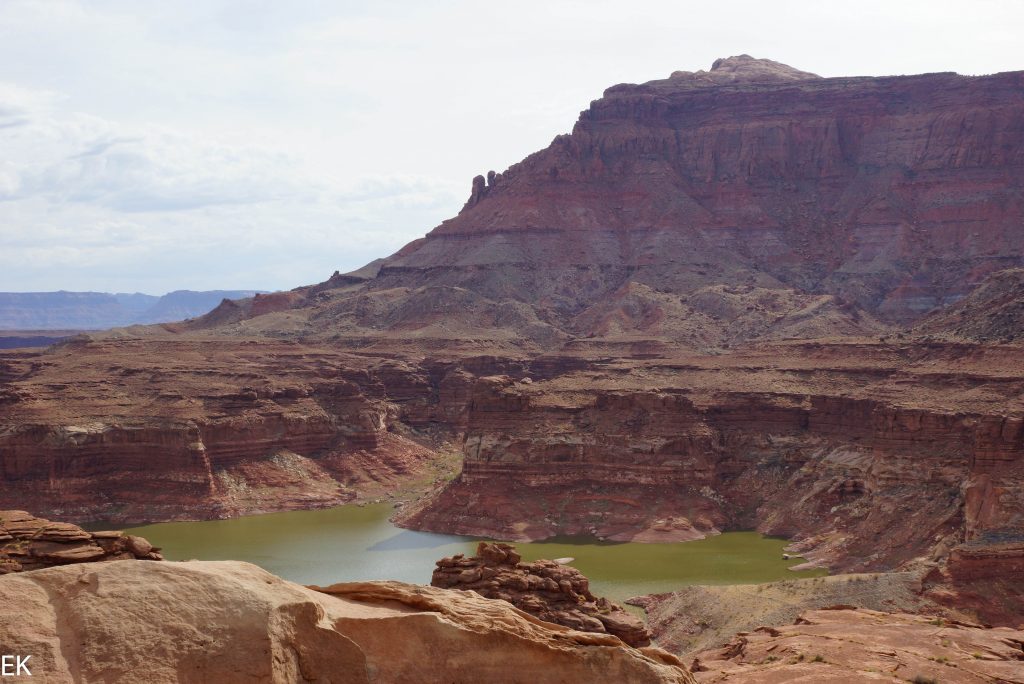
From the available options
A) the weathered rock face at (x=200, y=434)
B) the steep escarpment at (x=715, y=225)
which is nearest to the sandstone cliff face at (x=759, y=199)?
the steep escarpment at (x=715, y=225)

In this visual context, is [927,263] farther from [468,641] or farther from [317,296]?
[468,641]

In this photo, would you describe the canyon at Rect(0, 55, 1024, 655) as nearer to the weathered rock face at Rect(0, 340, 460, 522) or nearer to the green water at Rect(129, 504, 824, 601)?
the weathered rock face at Rect(0, 340, 460, 522)

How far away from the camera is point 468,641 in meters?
20.5

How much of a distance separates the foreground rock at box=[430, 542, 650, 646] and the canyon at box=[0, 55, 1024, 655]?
3.82 m

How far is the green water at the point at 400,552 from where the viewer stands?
6156cm

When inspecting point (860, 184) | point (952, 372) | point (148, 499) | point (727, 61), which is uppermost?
point (727, 61)

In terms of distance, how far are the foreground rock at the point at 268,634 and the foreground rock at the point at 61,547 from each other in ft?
17.3

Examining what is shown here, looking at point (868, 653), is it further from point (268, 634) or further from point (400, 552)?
point (400, 552)

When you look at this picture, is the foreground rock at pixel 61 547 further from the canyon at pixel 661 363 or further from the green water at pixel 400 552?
the green water at pixel 400 552

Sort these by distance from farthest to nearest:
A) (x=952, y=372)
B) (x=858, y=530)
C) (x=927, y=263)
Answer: (x=927, y=263) < (x=952, y=372) < (x=858, y=530)

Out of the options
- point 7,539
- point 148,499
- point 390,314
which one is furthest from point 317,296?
point 7,539

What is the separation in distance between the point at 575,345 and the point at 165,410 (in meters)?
41.6

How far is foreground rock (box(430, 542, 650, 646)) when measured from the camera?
32.1 meters

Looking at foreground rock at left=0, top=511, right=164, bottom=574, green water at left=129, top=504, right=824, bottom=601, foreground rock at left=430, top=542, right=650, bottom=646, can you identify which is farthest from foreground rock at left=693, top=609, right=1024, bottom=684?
green water at left=129, top=504, right=824, bottom=601
